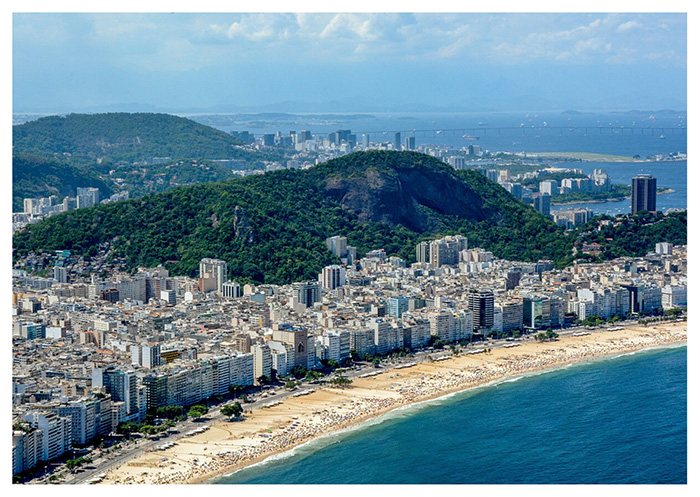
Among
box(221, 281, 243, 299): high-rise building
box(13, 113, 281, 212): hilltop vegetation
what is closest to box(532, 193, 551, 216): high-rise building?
box(13, 113, 281, 212): hilltop vegetation

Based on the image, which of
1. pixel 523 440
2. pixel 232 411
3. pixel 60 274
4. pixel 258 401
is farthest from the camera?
pixel 60 274

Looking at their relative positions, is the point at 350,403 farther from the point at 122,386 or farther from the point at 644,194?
the point at 644,194

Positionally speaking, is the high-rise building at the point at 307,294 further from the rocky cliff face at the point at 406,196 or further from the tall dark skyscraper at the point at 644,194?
the tall dark skyscraper at the point at 644,194

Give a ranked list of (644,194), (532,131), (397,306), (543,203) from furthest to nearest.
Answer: (532,131) < (543,203) < (644,194) < (397,306)

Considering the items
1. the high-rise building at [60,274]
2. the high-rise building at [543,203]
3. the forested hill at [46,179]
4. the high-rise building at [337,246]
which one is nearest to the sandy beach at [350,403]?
the high-rise building at [337,246]

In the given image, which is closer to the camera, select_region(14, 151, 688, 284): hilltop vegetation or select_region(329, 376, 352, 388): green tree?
select_region(329, 376, 352, 388): green tree

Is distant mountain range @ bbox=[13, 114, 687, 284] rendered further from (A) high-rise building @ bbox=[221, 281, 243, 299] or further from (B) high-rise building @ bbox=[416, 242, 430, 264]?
(A) high-rise building @ bbox=[221, 281, 243, 299]

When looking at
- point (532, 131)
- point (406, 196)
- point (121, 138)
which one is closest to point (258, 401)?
point (406, 196)
